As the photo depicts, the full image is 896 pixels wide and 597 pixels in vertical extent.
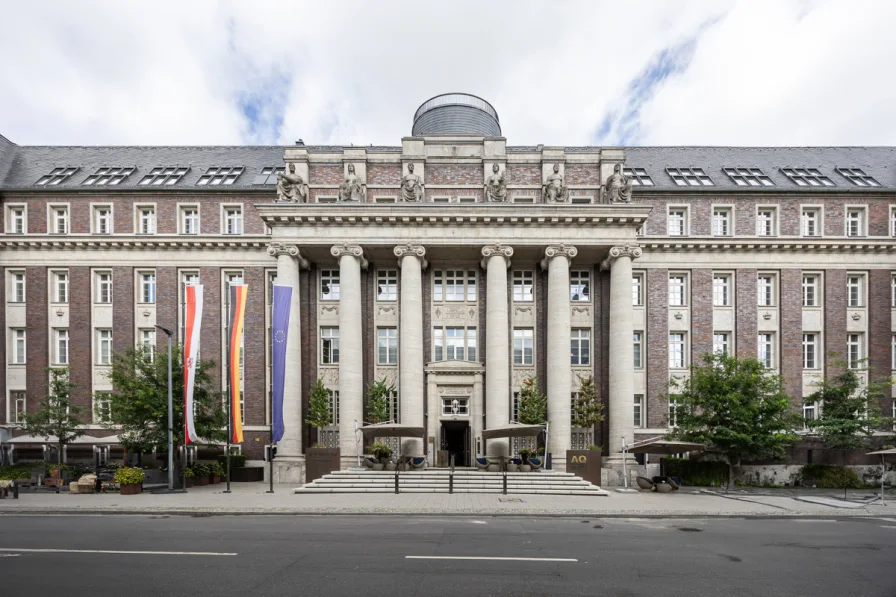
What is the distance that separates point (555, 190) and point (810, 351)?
2013 centimetres

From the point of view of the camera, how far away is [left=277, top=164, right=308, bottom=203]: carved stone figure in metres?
28.0

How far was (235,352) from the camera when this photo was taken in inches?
875

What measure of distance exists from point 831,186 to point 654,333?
50.5 feet

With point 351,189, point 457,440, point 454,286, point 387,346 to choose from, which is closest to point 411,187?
point 351,189

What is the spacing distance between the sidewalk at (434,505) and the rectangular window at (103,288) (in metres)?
13.4

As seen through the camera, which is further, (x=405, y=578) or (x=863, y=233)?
(x=863, y=233)

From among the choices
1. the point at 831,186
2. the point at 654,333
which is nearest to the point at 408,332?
the point at 654,333

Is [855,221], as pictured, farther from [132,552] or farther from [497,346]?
[132,552]

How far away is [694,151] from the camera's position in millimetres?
37438

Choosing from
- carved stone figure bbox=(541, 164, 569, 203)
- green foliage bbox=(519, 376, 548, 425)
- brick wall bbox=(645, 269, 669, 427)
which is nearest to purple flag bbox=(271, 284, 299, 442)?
green foliage bbox=(519, 376, 548, 425)

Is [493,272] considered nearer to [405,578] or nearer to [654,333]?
[654,333]

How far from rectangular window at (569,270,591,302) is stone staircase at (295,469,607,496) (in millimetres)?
10881

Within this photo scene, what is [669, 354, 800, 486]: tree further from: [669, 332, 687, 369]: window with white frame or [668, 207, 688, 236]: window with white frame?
[668, 207, 688, 236]: window with white frame

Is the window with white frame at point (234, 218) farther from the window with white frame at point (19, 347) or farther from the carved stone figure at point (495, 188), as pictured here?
the carved stone figure at point (495, 188)
